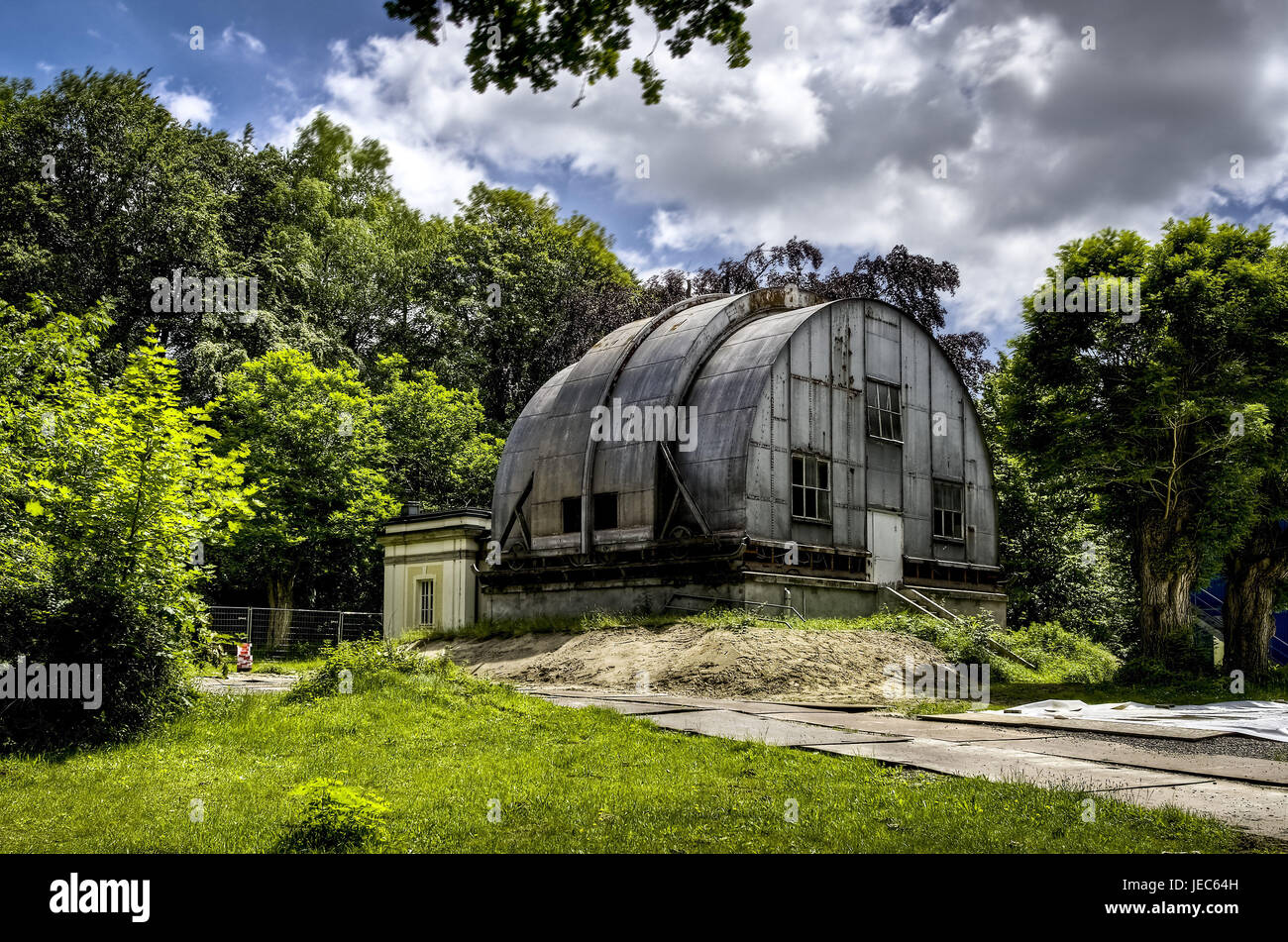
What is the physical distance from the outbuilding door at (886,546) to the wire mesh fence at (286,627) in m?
15.4

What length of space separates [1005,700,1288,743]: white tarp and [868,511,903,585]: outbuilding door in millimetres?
11934

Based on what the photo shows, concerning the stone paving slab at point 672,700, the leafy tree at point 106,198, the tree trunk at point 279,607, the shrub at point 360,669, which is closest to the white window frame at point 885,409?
the stone paving slab at point 672,700

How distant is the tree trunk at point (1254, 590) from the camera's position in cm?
2275

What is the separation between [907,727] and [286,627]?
2452cm

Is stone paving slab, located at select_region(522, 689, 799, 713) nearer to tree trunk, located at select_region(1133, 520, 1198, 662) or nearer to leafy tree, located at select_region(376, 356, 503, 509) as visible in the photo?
tree trunk, located at select_region(1133, 520, 1198, 662)

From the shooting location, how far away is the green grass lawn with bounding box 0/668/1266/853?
7105 mm

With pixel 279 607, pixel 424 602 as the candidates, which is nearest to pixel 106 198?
pixel 279 607

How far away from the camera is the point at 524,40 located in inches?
316

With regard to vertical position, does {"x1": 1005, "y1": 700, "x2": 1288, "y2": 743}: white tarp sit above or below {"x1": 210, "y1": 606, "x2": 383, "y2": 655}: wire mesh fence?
above

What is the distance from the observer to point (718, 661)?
61.6 feet

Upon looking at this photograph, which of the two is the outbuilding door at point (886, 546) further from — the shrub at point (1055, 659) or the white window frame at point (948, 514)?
the shrub at point (1055, 659)

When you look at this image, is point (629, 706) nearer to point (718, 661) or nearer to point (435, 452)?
point (718, 661)

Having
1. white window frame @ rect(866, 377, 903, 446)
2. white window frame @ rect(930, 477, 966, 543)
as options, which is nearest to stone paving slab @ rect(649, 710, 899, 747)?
white window frame @ rect(866, 377, 903, 446)
